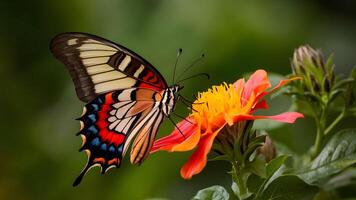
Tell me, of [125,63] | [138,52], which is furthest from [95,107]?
[138,52]

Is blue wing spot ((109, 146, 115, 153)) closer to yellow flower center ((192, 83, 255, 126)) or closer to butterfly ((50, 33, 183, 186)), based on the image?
butterfly ((50, 33, 183, 186))

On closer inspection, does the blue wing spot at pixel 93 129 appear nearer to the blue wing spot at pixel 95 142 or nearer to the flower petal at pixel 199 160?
the blue wing spot at pixel 95 142

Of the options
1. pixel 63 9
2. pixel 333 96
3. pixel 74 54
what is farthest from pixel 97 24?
pixel 333 96

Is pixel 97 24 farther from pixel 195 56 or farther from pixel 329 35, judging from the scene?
pixel 329 35

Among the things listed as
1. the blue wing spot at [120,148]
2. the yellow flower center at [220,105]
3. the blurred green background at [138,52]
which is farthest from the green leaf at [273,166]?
the blurred green background at [138,52]

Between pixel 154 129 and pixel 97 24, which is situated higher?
pixel 97 24

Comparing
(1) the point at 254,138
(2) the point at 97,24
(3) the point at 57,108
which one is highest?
(2) the point at 97,24

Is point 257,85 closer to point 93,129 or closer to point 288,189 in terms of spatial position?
point 288,189
